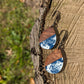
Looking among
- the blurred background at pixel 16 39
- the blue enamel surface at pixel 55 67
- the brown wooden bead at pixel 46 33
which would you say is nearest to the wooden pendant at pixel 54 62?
the blue enamel surface at pixel 55 67

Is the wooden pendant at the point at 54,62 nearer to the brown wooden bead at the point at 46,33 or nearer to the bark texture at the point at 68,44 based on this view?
the bark texture at the point at 68,44

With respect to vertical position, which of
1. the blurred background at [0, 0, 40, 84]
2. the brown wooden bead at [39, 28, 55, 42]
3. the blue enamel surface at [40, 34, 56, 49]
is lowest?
the blurred background at [0, 0, 40, 84]

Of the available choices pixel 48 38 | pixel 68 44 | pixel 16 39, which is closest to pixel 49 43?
pixel 48 38

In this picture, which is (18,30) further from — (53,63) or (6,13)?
(53,63)

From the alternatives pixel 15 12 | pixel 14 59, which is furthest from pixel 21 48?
pixel 15 12

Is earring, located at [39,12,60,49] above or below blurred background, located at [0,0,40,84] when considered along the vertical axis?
above

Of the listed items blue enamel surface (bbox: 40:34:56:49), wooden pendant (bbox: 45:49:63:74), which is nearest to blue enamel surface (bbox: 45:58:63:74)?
wooden pendant (bbox: 45:49:63:74)

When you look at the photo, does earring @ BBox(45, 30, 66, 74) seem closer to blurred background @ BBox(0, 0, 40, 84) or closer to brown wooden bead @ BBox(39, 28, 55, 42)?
brown wooden bead @ BBox(39, 28, 55, 42)
